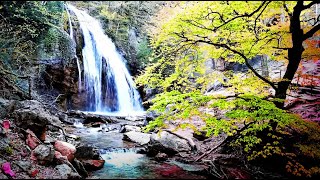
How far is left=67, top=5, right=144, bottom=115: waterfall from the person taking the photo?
20.0 m

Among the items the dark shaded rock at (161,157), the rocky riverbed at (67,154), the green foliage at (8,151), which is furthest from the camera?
the dark shaded rock at (161,157)

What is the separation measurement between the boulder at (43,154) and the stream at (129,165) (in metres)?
1.12

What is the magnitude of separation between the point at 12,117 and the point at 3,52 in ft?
10.7

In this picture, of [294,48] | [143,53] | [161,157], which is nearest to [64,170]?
[161,157]

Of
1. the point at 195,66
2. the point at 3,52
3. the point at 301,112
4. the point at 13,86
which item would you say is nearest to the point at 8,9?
the point at 3,52

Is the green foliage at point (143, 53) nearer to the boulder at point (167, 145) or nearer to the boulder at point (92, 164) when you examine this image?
the boulder at point (167, 145)

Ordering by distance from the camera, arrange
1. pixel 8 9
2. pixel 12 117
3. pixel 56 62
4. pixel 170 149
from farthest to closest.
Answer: pixel 56 62 < pixel 8 9 < pixel 170 149 < pixel 12 117

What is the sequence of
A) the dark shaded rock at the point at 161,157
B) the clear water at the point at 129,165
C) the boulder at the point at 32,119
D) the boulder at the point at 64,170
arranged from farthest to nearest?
the dark shaded rock at the point at 161,157 → the boulder at the point at 32,119 → the clear water at the point at 129,165 → the boulder at the point at 64,170

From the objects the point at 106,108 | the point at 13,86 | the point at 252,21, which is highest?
the point at 252,21

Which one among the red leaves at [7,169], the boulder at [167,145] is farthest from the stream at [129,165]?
the red leaves at [7,169]

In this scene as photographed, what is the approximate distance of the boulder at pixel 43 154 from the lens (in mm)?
6118

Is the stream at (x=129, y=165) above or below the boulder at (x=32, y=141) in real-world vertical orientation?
below

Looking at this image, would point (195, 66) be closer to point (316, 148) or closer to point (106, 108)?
point (316, 148)

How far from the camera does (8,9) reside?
1136 centimetres
